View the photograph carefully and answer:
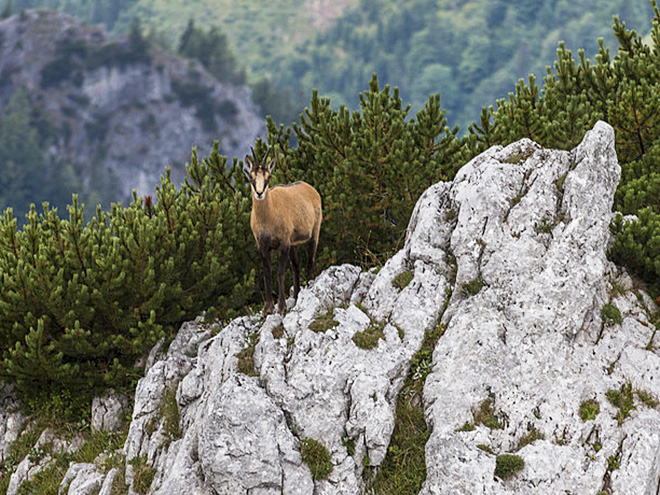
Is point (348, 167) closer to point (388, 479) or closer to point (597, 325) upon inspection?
point (597, 325)

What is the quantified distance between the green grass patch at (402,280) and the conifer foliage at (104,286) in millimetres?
4276

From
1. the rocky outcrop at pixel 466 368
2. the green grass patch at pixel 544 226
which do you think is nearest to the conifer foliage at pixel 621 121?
the rocky outcrop at pixel 466 368

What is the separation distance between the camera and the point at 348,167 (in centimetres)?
1706

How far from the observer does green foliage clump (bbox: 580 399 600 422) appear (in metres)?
10.4

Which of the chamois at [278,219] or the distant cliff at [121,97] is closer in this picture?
Answer: the chamois at [278,219]

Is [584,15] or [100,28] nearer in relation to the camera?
[100,28]

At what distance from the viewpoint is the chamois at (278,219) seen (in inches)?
464

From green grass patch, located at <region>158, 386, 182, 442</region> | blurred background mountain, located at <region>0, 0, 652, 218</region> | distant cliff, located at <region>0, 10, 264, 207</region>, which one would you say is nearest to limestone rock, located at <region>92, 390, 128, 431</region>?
green grass patch, located at <region>158, 386, 182, 442</region>

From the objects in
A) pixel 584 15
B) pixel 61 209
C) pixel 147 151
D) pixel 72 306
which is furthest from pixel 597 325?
pixel 584 15

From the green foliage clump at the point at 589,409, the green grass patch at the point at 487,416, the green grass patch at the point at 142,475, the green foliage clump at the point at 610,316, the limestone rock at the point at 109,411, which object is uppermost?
the green foliage clump at the point at 610,316

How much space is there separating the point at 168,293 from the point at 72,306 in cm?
190

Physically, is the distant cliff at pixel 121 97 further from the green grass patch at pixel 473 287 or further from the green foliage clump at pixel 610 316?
the green foliage clump at pixel 610 316

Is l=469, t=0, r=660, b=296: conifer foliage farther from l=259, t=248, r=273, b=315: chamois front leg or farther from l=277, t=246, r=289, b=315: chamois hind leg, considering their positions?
l=259, t=248, r=273, b=315: chamois front leg

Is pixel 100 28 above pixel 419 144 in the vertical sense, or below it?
below
